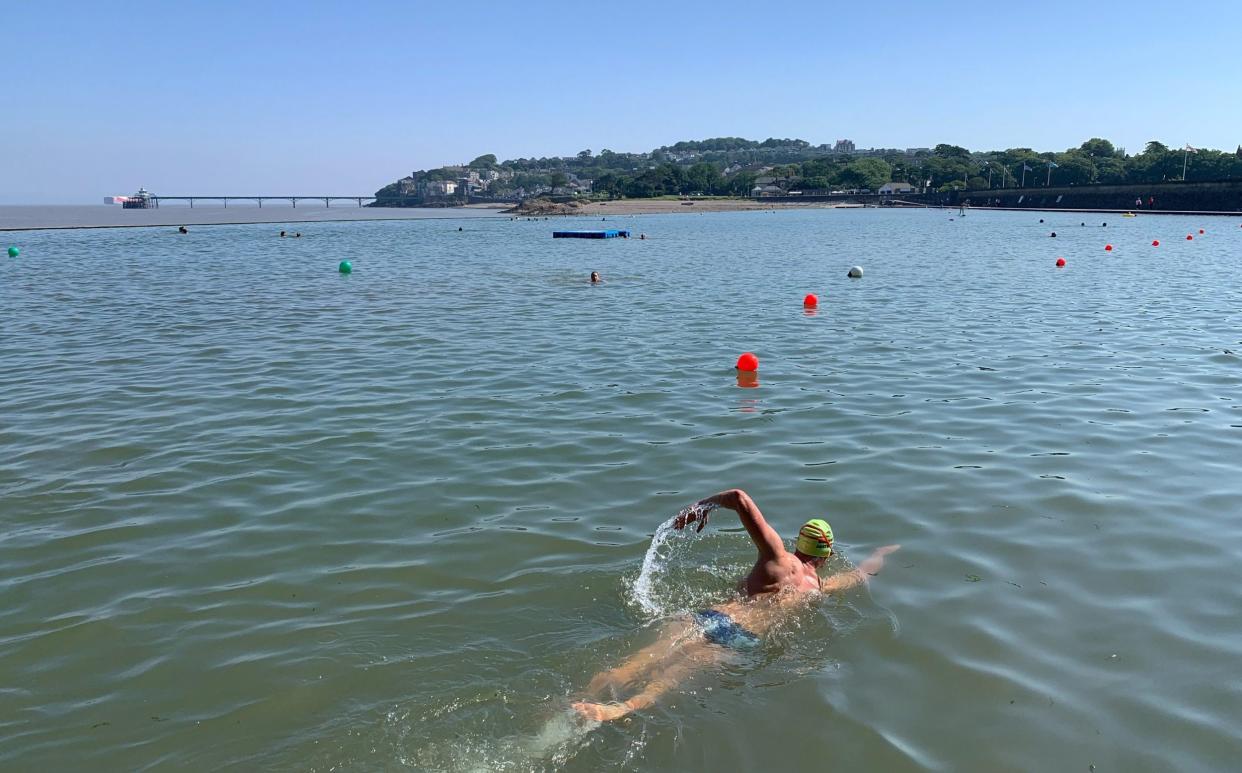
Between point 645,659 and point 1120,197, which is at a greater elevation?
point 1120,197

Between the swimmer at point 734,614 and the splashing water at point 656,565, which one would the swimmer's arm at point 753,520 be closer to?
the swimmer at point 734,614

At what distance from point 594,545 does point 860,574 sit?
2686mm

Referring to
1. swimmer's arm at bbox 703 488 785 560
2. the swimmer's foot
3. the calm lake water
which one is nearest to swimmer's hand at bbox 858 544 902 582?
the calm lake water

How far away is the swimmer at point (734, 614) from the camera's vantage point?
6570 millimetres

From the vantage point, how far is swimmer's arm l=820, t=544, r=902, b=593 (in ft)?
26.2

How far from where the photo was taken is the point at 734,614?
7.32 meters

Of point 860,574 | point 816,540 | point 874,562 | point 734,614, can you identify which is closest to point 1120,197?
point 874,562

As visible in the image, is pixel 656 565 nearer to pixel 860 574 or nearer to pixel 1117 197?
pixel 860 574

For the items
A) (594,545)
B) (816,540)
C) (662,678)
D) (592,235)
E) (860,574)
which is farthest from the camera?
(592,235)

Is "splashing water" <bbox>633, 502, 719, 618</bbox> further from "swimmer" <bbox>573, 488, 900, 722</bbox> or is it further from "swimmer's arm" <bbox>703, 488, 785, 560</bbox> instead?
"swimmer's arm" <bbox>703, 488, 785, 560</bbox>

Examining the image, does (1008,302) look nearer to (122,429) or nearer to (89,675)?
(122,429)

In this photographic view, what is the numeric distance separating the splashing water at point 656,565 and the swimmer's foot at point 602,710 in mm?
1483

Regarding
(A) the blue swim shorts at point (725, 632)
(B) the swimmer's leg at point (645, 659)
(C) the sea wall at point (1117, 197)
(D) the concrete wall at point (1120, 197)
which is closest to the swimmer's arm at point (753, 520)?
(A) the blue swim shorts at point (725, 632)

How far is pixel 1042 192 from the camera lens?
479 ft
